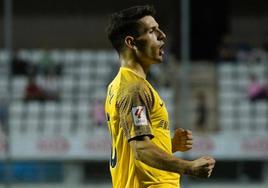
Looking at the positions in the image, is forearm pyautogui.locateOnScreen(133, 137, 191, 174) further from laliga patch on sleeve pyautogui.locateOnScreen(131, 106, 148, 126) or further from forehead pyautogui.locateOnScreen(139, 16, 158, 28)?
forehead pyautogui.locateOnScreen(139, 16, 158, 28)

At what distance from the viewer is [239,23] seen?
649 inches

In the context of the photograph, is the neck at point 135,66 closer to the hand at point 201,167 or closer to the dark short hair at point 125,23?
the dark short hair at point 125,23

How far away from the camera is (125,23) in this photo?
12.4 feet

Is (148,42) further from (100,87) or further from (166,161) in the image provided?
(100,87)

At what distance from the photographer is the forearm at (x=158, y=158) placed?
3.53 metres

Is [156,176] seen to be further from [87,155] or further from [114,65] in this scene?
[114,65]

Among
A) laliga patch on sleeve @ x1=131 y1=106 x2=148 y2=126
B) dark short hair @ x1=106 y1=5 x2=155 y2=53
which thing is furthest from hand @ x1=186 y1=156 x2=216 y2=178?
dark short hair @ x1=106 y1=5 x2=155 y2=53

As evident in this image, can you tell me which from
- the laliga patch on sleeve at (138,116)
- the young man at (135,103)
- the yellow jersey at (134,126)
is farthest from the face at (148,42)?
the laliga patch on sleeve at (138,116)

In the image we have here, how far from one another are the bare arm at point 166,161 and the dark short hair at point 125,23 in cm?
50

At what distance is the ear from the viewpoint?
12.4 feet

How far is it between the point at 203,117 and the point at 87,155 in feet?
6.32

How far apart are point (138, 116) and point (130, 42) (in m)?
0.38

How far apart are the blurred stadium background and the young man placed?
7.90 metres

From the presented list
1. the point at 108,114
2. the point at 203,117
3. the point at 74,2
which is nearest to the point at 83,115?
the point at 203,117
